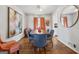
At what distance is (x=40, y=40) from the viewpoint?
104 inches

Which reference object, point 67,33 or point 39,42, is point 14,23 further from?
point 67,33

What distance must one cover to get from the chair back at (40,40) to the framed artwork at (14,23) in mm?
500

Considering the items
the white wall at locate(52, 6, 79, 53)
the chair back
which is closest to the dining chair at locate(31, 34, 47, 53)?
the chair back

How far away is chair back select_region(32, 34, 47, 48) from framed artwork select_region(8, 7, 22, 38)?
500 millimetres

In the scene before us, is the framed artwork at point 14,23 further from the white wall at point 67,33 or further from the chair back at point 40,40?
the white wall at point 67,33

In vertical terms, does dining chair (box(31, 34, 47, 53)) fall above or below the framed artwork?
below

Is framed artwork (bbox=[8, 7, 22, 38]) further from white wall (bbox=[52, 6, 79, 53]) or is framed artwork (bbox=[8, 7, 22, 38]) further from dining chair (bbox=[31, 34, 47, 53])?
white wall (bbox=[52, 6, 79, 53])

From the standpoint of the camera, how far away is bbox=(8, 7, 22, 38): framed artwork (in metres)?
2.23

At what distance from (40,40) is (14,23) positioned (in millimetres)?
821

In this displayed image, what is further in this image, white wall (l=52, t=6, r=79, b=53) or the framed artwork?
white wall (l=52, t=6, r=79, b=53)

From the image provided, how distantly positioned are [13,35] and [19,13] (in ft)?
1.86

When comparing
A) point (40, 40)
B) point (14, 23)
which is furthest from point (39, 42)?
point (14, 23)

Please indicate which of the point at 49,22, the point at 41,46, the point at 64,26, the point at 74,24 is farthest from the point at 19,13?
the point at 74,24
